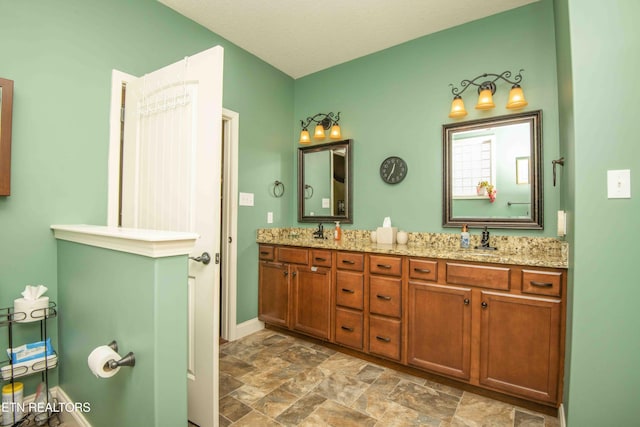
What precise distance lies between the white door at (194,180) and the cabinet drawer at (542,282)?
1845 millimetres

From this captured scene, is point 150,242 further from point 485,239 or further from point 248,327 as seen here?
point 485,239

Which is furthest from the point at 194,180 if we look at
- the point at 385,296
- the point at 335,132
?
the point at 335,132

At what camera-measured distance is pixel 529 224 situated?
7.43 ft

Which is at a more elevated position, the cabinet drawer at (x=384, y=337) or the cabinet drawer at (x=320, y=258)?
the cabinet drawer at (x=320, y=258)

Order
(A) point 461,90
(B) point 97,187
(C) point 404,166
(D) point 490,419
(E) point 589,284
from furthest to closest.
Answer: (C) point 404,166
(A) point 461,90
(B) point 97,187
(D) point 490,419
(E) point 589,284

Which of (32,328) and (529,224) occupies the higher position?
(529,224)

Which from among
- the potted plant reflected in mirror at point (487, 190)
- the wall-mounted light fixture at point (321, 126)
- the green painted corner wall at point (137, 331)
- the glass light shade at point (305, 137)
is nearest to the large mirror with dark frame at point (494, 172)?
the potted plant reflected in mirror at point (487, 190)

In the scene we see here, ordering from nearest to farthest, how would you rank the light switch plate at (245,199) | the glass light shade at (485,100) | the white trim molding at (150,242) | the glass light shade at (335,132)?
the white trim molding at (150,242) → the glass light shade at (485,100) → the light switch plate at (245,199) → the glass light shade at (335,132)

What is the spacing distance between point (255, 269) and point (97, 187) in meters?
1.61

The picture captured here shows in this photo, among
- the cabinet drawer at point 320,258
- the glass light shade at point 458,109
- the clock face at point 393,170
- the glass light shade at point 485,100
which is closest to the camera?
the glass light shade at point 485,100

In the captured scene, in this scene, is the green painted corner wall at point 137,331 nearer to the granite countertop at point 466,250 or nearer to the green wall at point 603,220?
the granite countertop at point 466,250

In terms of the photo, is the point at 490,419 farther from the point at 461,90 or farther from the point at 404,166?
the point at 461,90

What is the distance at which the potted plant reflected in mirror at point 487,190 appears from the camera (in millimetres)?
2422

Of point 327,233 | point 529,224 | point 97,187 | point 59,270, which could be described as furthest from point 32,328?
point 529,224
